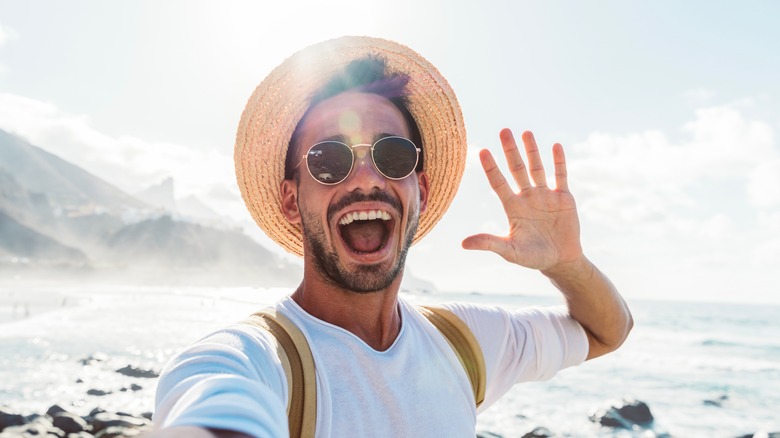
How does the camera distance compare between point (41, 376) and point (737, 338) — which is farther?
point (737, 338)

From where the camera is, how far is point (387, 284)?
2598 mm

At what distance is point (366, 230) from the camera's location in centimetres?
274

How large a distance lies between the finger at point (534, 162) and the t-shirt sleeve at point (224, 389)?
191 centimetres

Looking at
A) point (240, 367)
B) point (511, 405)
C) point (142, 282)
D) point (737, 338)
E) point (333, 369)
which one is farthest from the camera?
point (142, 282)

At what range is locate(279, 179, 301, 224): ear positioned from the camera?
298cm

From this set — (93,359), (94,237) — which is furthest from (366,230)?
(94,237)

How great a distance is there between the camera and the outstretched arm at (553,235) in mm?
2934

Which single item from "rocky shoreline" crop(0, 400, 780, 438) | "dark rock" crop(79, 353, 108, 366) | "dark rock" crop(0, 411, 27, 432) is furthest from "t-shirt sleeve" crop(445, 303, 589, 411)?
"dark rock" crop(79, 353, 108, 366)

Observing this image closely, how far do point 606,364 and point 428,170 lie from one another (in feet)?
78.2

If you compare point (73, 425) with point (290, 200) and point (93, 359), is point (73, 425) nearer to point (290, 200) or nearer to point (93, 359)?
point (290, 200)

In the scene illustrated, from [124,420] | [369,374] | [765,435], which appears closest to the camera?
[369,374]

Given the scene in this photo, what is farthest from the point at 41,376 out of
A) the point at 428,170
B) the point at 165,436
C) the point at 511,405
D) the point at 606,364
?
the point at 606,364

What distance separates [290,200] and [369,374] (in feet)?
4.12

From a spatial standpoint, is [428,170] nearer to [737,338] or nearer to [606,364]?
[606,364]
